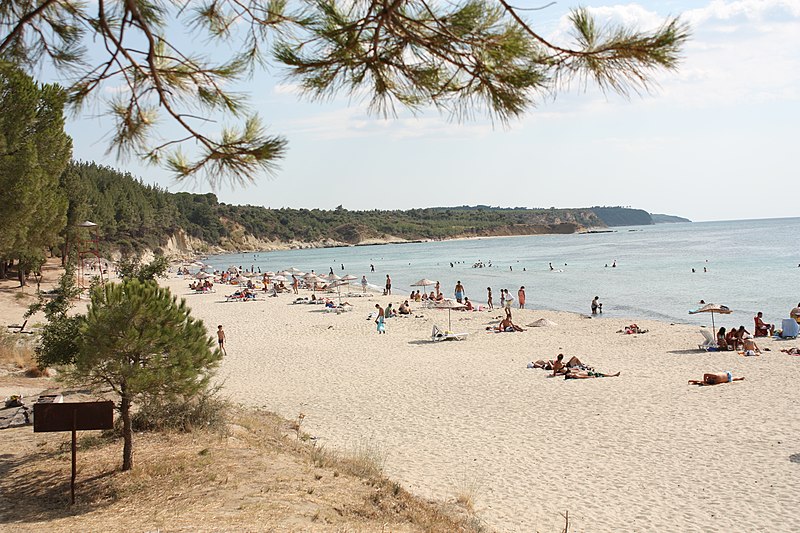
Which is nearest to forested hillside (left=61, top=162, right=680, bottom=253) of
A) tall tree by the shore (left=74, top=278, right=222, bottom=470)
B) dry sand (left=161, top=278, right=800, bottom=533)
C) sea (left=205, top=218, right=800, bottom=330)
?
dry sand (left=161, top=278, right=800, bottom=533)

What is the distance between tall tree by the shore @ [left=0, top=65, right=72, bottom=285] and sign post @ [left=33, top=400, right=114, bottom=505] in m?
2.63

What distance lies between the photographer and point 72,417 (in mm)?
5777

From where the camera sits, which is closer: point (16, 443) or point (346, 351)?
point (16, 443)

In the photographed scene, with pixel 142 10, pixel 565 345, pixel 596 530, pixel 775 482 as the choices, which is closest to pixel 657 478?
pixel 775 482

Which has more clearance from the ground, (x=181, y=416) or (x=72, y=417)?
(x=72, y=417)

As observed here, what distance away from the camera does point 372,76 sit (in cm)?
395

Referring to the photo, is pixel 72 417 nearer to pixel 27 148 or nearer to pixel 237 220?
pixel 27 148

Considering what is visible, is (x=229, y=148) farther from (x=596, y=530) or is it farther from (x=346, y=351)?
(x=346, y=351)

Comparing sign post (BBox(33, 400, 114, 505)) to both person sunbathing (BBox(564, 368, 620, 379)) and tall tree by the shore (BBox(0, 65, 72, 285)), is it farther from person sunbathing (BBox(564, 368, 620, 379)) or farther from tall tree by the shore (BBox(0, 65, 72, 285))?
person sunbathing (BBox(564, 368, 620, 379))

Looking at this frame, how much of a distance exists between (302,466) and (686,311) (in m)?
24.5

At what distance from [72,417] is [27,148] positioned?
717 centimetres

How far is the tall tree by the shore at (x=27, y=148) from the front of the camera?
645 centimetres

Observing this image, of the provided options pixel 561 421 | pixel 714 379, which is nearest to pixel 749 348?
pixel 714 379

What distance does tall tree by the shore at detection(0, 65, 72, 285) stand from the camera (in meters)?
6.45
